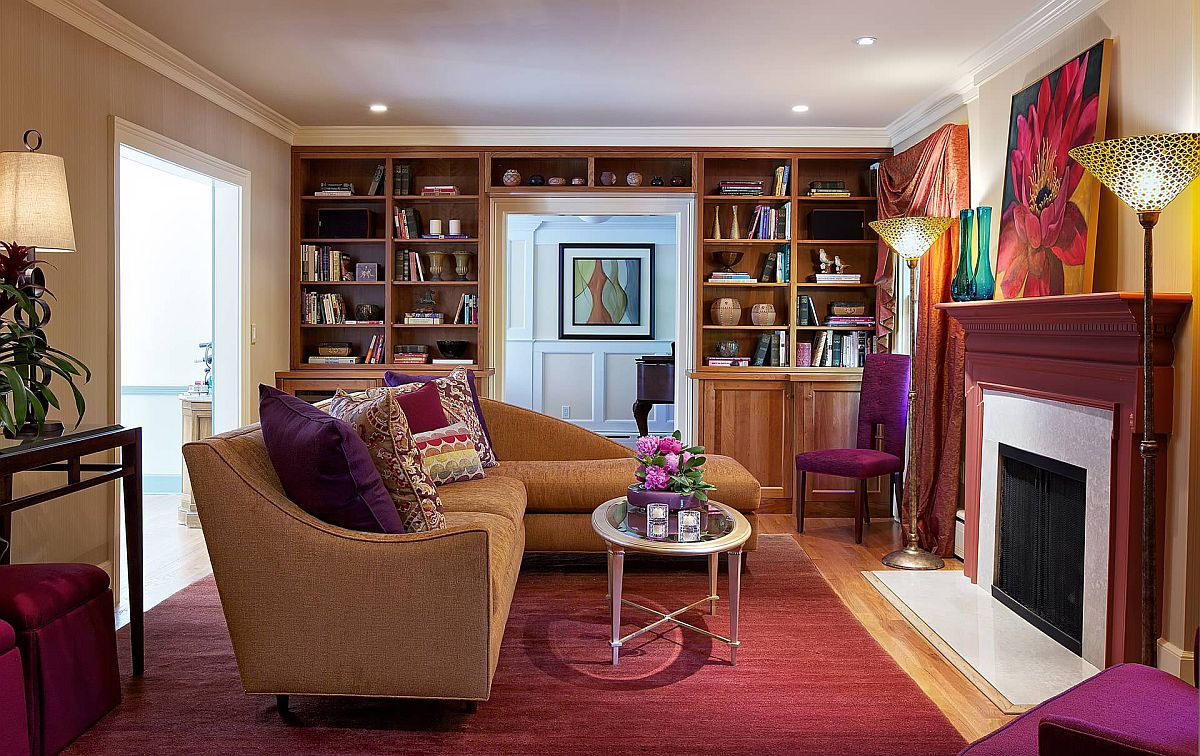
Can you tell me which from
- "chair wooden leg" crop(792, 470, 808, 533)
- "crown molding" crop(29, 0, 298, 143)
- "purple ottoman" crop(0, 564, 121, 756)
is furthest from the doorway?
"chair wooden leg" crop(792, 470, 808, 533)

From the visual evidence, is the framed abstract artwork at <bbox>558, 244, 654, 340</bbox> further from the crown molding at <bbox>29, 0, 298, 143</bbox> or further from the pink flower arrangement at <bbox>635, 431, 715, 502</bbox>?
the pink flower arrangement at <bbox>635, 431, 715, 502</bbox>

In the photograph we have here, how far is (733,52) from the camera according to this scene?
13.5ft

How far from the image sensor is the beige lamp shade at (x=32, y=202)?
2.74m

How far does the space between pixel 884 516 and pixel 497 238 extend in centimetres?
330

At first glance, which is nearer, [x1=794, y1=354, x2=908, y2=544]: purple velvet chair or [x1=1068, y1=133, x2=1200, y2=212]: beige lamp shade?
[x1=1068, y1=133, x2=1200, y2=212]: beige lamp shade

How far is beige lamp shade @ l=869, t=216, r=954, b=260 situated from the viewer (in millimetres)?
4324

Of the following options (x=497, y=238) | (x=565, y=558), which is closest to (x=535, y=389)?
(x=497, y=238)

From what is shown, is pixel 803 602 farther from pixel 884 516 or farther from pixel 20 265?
pixel 20 265

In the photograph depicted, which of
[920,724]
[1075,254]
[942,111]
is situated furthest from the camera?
[942,111]

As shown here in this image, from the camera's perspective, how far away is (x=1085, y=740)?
1413 millimetres

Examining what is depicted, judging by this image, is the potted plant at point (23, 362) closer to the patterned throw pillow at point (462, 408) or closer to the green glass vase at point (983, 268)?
the patterned throw pillow at point (462, 408)

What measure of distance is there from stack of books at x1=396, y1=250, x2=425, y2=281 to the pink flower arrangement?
324 cm

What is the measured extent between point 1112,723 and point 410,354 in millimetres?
5023

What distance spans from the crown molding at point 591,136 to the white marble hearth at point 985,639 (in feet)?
10.1
